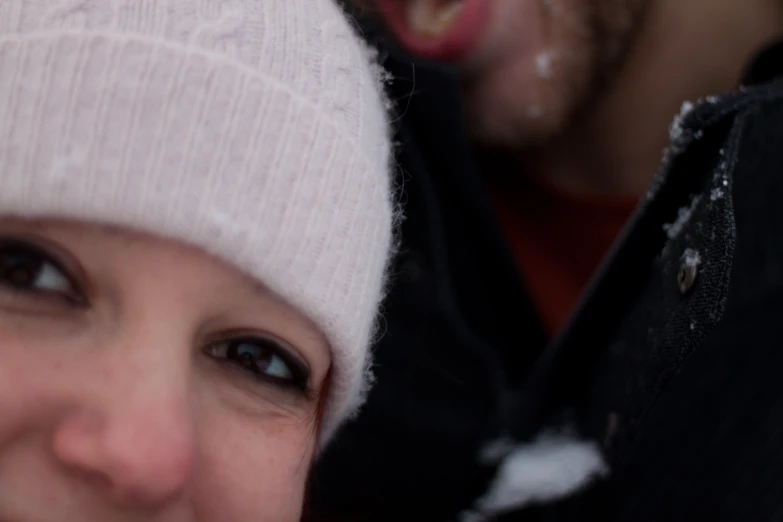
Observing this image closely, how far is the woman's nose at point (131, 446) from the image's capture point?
22.1 inches

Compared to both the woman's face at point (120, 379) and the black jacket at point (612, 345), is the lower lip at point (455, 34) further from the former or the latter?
the woman's face at point (120, 379)

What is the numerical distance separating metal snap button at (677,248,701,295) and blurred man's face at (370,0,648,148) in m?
0.61

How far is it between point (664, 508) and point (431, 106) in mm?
680

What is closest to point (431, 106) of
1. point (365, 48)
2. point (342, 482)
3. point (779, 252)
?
point (365, 48)

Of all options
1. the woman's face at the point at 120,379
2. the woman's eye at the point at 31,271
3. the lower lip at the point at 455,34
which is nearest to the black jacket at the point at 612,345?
the lower lip at the point at 455,34

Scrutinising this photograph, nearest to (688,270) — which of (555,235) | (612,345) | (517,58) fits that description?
(612,345)

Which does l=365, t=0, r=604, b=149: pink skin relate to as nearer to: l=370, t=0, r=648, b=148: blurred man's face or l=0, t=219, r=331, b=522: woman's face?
l=370, t=0, r=648, b=148: blurred man's face

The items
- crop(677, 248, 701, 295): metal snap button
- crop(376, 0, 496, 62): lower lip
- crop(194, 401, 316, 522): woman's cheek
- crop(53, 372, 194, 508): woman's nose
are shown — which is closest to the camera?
crop(53, 372, 194, 508): woman's nose

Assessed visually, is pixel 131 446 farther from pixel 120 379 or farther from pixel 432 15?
pixel 432 15

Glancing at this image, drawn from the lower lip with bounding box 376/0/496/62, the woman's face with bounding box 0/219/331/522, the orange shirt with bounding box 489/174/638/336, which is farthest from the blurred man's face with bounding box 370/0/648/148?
the woman's face with bounding box 0/219/331/522

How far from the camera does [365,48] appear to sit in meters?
0.89

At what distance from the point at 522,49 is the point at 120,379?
1054 millimetres

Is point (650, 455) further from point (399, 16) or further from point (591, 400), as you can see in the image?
point (399, 16)

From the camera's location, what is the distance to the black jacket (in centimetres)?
85
